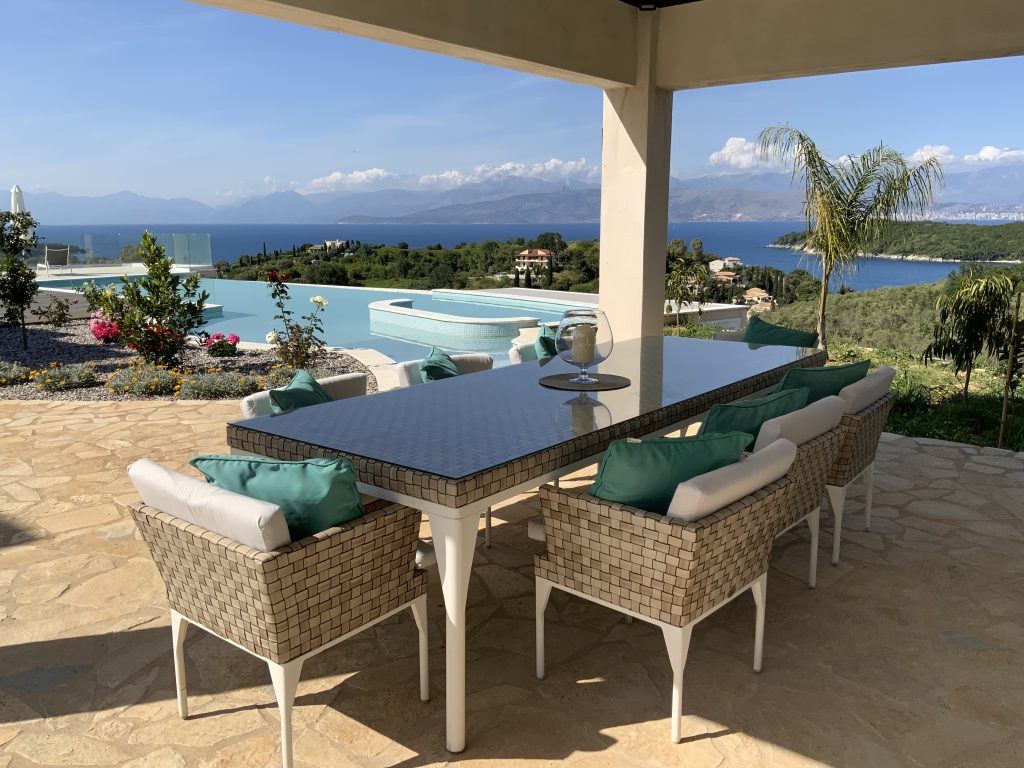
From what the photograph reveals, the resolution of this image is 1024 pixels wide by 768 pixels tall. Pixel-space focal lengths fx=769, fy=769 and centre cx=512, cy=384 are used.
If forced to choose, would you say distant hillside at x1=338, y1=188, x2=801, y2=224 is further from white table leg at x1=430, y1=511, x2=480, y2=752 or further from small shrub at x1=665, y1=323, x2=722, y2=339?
white table leg at x1=430, y1=511, x2=480, y2=752

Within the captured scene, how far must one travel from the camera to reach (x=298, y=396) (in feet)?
9.36

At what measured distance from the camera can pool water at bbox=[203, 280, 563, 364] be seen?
1136cm

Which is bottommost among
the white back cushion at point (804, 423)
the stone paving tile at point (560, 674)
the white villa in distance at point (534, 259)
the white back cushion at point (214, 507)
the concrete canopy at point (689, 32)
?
the stone paving tile at point (560, 674)

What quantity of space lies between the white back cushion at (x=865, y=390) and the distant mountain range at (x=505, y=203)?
3.09 meters

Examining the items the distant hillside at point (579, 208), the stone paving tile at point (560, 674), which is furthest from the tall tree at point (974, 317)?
the distant hillside at point (579, 208)

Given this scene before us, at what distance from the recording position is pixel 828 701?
91.0 inches

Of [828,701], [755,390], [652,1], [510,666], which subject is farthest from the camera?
[652,1]

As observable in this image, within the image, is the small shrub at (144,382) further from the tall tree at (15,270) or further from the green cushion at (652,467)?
the green cushion at (652,467)

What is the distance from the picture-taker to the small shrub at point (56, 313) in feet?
33.6

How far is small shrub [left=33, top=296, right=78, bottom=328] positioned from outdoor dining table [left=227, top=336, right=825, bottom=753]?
9022 millimetres

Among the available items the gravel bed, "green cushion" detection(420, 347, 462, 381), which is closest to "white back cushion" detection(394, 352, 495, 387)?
"green cushion" detection(420, 347, 462, 381)

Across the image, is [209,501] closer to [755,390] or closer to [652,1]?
[755,390]

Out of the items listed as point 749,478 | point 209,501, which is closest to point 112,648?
point 209,501

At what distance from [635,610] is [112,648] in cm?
177
